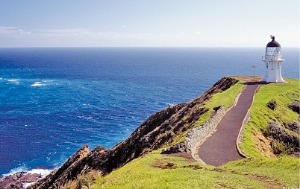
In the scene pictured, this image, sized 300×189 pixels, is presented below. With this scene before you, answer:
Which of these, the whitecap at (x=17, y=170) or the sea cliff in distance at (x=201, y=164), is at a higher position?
the sea cliff in distance at (x=201, y=164)

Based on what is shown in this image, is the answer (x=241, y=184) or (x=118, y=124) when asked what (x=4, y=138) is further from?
(x=241, y=184)

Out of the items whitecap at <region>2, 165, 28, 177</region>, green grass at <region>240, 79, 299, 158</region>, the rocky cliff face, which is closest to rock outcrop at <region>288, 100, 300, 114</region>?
green grass at <region>240, 79, 299, 158</region>

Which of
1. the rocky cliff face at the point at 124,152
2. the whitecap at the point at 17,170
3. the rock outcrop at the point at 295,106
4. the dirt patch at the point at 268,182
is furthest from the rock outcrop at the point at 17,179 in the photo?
the dirt patch at the point at 268,182

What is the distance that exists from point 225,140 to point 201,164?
27.4 ft

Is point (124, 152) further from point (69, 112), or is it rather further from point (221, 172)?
point (69, 112)

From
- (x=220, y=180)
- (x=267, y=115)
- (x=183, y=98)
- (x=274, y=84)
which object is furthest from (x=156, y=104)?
(x=220, y=180)

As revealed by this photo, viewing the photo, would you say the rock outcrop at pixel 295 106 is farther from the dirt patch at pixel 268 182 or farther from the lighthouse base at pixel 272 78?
the dirt patch at pixel 268 182

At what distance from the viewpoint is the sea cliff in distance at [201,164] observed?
22078 millimetres

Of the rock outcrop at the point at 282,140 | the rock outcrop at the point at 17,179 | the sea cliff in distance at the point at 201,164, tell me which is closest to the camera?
the sea cliff in distance at the point at 201,164

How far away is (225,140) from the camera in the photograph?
33656mm

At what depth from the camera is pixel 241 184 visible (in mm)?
21016

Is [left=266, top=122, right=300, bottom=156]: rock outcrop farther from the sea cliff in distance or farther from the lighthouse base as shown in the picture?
the lighthouse base

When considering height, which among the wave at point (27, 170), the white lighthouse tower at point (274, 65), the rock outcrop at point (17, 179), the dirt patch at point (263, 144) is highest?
the white lighthouse tower at point (274, 65)

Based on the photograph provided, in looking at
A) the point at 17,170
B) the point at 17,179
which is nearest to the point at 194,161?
the point at 17,179
